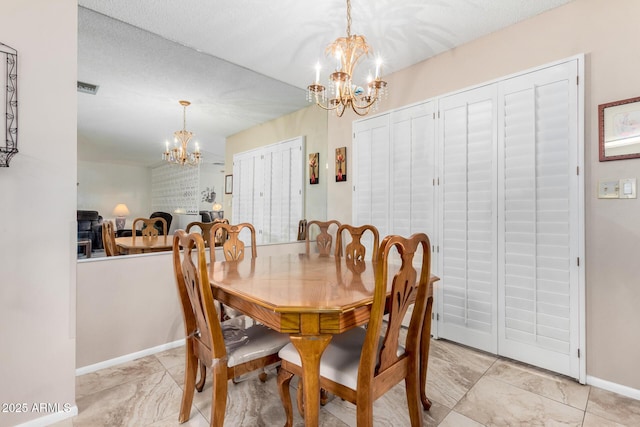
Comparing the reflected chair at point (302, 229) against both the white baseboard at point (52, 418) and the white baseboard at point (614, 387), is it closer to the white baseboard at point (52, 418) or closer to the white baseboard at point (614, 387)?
the white baseboard at point (52, 418)

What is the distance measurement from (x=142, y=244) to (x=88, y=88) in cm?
118

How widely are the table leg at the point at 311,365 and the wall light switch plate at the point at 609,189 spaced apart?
6.70ft

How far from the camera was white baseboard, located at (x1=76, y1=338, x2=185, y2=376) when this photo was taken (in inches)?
84.2

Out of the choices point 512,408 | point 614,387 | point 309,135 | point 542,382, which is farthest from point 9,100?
point 614,387

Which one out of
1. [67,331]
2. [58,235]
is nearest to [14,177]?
[58,235]

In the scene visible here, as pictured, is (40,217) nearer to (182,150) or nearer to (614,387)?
(182,150)

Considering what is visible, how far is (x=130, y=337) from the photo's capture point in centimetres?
233

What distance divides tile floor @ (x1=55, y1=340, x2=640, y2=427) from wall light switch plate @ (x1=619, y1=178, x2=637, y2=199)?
1251 millimetres

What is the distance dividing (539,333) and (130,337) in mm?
3046

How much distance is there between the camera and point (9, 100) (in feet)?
5.00

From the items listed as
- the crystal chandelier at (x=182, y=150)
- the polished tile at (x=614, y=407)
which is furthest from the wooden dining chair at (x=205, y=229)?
the polished tile at (x=614, y=407)

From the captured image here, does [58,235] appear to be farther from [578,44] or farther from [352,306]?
[578,44]

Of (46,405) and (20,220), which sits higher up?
(20,220)

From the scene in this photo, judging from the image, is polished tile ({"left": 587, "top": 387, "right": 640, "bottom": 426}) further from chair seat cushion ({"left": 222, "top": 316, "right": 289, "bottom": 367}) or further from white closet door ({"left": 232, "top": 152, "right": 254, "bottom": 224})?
white closet door ({"left": 232, "top": 152, "right": 254, "bottom": 224})
